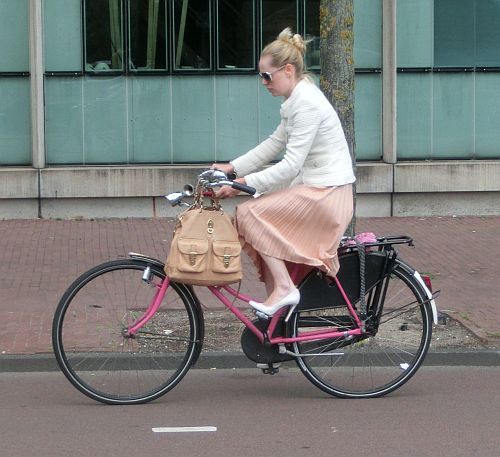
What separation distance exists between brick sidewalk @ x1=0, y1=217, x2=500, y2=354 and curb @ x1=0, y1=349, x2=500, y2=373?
0.17 metres

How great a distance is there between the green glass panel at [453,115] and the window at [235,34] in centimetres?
241

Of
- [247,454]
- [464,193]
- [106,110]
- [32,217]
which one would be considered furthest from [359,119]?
[247,454]

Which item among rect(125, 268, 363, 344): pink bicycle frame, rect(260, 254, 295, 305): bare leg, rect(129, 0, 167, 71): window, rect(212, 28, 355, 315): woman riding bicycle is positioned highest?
rect(129, 0, 167, 71): window

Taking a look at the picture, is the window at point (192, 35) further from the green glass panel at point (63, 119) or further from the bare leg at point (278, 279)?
the bare leg at point (278, 279)

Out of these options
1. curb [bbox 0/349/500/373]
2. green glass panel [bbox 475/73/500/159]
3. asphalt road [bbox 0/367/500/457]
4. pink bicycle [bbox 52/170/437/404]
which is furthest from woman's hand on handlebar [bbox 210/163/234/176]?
green glass panel [bbox 475/73/500/159]

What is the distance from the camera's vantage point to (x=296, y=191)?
587 cm

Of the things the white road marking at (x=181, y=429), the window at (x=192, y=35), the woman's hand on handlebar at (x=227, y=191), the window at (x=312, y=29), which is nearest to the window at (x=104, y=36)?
the window at (x=192, y=35)

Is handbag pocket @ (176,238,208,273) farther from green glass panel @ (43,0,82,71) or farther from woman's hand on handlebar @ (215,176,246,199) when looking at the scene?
green glass panel @ (43,0,82,71)

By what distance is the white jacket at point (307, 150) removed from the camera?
5.79 metres

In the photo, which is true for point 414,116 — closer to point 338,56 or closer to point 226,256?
point 338,56

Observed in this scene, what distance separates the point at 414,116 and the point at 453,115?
508 mm

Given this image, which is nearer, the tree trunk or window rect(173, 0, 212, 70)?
the tree trunk

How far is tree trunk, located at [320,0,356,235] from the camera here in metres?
7.68

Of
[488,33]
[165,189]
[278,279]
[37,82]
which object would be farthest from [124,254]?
[488,33]
